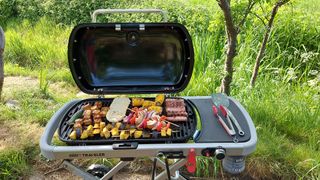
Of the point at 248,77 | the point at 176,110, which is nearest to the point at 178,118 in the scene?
the point at 176,110

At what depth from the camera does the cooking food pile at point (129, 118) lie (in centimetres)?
171

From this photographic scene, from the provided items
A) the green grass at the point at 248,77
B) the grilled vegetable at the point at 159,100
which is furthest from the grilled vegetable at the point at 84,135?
the green grass at the point at 248,77

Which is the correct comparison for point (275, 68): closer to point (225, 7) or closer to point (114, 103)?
point (225, 7)

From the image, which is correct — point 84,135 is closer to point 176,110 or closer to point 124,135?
point 124,135

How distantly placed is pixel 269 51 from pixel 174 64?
7.49ft

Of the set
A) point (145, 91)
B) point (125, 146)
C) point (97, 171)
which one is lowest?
point (97, 171)

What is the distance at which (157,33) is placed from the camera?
6.36 ft

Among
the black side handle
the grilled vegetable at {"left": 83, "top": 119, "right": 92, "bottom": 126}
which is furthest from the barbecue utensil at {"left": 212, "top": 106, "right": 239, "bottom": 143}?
the grilled vegetable at {"left": 83, "top": 119, "right": 92, "bottom": 126}

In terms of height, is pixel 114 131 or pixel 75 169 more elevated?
pixel 114 131

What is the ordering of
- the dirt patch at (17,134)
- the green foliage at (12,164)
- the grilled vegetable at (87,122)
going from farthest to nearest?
the dirt patch at (17,134), the green foliage at (12,164), the grilled vegetable at (87,122)

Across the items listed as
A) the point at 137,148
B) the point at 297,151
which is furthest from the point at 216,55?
the point at 137,148

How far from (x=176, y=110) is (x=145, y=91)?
0.22 m

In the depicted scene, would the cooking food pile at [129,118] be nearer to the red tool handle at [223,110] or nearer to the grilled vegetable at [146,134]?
the grilled vegetable at [146,134]

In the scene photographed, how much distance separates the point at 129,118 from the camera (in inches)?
71.6
